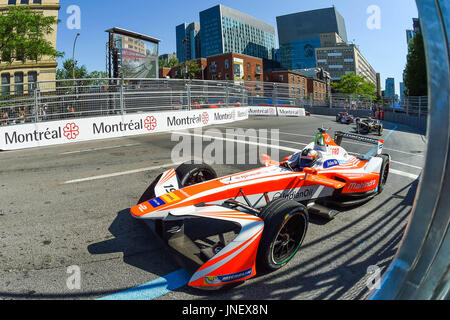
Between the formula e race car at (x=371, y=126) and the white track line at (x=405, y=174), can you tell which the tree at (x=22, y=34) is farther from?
the white track line at (x=405, y=174)

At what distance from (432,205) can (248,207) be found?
1939 mm

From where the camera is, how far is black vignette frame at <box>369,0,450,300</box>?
1.67 metres

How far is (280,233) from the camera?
10.5ft

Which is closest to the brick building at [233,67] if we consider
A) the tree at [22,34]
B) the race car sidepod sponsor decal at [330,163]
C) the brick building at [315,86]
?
the brick building at [315,86]

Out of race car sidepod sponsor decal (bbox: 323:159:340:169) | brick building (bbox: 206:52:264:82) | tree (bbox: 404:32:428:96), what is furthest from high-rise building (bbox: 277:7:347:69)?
race car sidepod sponsor decal (bbox: 323:159:340:169)

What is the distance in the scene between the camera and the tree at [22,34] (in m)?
19.8

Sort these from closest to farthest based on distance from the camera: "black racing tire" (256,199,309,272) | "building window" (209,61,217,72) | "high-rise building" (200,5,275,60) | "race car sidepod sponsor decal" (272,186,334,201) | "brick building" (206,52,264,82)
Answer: "black racing tire" (256,199,309,272) < "race car sidepod sponsor decal" (272,186,334,201) < "brick building" (206,52,264,82) < "building window" (209,61,217,72) < "high-rise building" (200,5,275,60)

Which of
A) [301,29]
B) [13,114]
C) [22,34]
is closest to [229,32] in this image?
[301,29]

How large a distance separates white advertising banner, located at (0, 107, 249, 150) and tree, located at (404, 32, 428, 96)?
2894 centimetres

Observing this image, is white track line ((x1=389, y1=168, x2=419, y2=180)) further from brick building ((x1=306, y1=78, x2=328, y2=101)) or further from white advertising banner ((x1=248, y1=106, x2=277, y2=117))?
brick building ((x1=306, y1=78, x2=328, y2=101))

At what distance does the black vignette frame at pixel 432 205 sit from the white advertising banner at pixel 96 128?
1179cm

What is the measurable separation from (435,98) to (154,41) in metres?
35.3

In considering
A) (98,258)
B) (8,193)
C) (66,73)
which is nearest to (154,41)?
(8,193)
